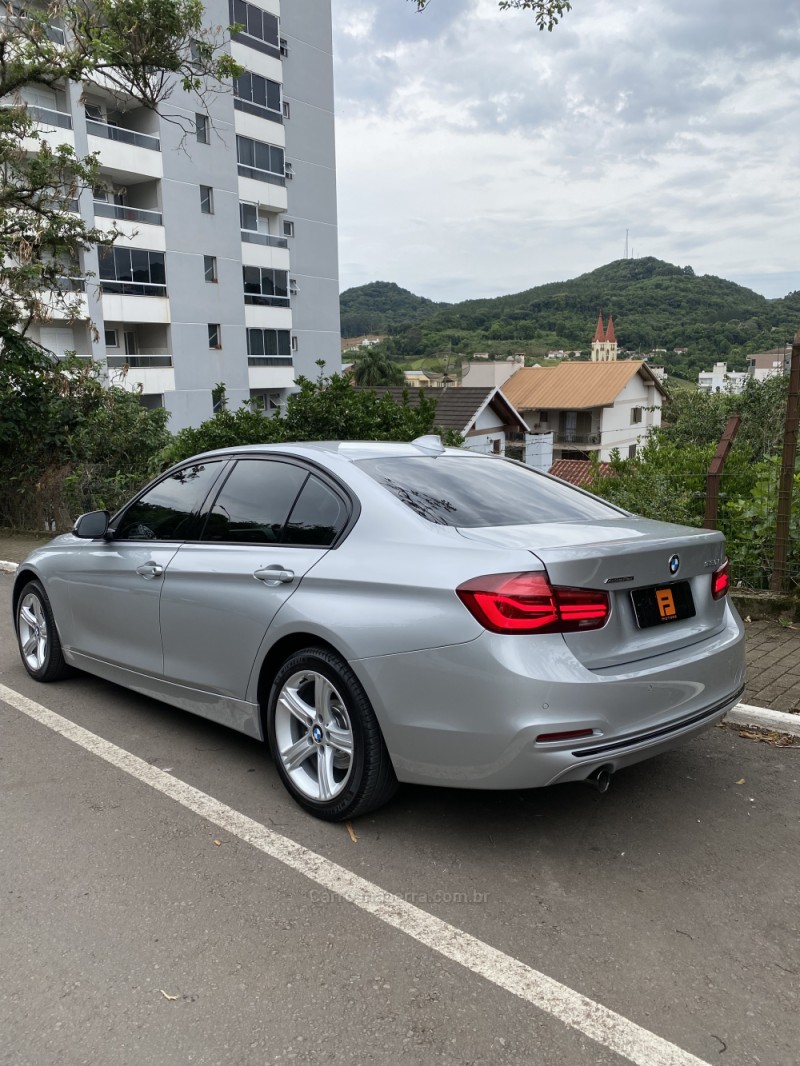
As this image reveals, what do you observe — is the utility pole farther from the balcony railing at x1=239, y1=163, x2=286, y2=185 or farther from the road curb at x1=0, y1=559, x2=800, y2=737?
the balcony railing at x1=239, y1=163, x2=286, y2=185

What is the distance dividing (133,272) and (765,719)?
34.9 m

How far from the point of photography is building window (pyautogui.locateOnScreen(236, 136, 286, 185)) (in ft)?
132

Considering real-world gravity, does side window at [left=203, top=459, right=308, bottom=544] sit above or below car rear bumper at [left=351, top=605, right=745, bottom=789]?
above

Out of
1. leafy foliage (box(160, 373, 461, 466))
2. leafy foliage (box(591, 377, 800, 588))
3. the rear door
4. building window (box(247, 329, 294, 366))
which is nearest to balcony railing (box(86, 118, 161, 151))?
building window (box(247, 329, 294, 366))

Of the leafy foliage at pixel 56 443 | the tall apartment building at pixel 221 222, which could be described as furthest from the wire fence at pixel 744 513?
the tall apartment building at pixel 221 222

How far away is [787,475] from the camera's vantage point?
20.5 feet

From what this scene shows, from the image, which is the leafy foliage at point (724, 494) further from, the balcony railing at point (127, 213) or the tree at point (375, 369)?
the tree at point (375, 369)

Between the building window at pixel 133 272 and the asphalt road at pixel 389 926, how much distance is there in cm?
3324

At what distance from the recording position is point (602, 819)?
11.7 ft

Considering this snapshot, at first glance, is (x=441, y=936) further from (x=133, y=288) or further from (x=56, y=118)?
(x=133, y=288)

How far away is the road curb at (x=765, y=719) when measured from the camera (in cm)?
447

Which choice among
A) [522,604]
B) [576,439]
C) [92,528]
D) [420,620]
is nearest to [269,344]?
[576,439]

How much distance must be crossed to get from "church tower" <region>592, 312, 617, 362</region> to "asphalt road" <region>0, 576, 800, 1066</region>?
90384 millimetres

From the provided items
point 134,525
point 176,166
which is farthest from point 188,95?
point 134,525
